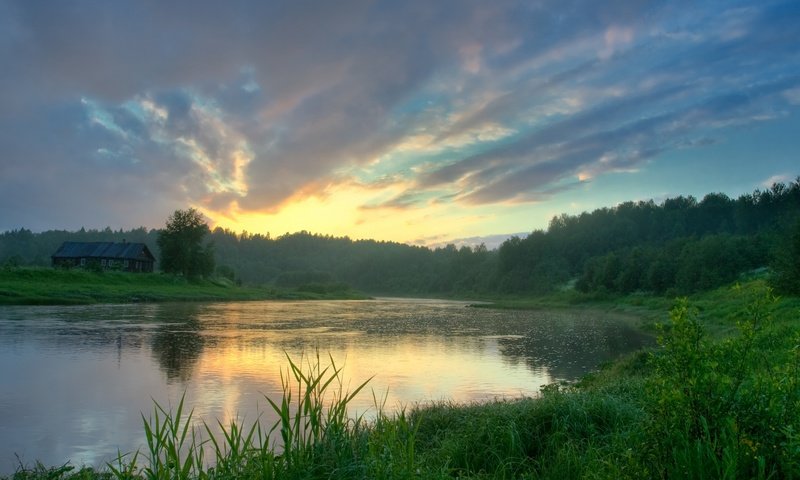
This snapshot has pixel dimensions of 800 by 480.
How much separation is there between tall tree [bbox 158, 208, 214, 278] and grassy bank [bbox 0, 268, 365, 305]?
317cm

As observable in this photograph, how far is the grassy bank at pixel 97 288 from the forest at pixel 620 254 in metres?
4.09

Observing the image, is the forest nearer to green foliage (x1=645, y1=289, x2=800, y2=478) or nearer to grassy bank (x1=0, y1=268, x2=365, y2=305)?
grassy bank (x1=0, y1=268, x2=365, y2=305)

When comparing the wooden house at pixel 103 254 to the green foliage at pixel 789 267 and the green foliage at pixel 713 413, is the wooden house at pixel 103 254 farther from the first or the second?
the green foliage at pixel 713 413

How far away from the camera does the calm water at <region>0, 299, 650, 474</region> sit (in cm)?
1122

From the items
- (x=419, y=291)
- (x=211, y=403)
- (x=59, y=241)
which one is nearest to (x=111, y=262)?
(x=211, y=403)

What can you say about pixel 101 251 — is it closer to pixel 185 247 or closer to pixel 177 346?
pixel 185 247

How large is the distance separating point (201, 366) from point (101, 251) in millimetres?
77060

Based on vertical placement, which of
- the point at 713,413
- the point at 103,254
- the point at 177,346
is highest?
the point at 103,254

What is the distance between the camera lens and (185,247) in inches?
3132

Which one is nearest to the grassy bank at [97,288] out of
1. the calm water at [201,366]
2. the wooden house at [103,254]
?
the calm water at [201,366]

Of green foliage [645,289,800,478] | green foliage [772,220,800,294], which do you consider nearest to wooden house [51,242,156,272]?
green foliage [772,220,800,294]

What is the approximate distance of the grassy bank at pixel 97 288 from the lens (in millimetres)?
44844

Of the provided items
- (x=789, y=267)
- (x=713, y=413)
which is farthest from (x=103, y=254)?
(x=713, y=413)

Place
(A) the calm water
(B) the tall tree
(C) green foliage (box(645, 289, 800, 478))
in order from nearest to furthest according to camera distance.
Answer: (C) green foliage (box(645, 289, 800, 478)) < (A) the calm water < (B) the tall tree
